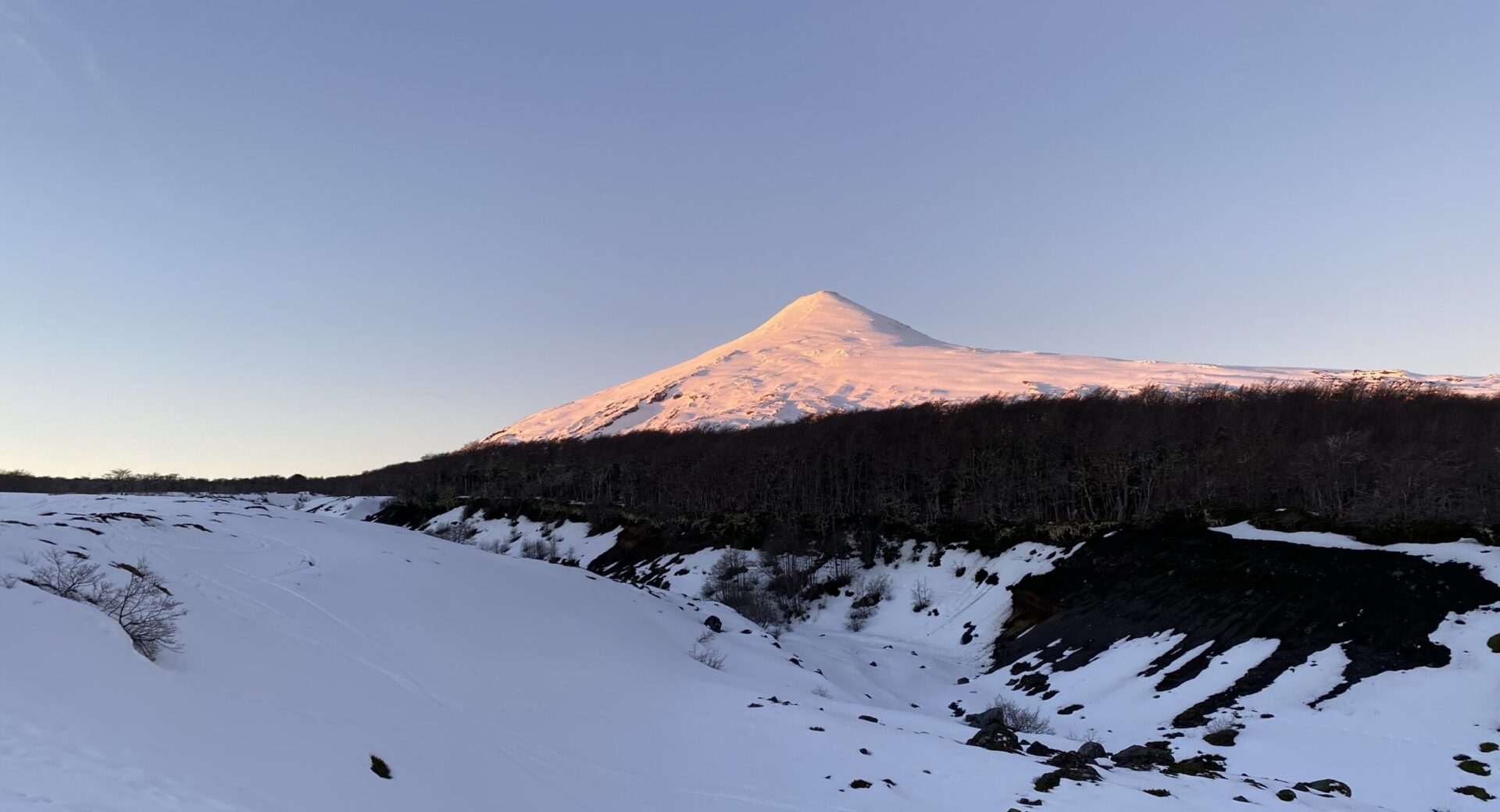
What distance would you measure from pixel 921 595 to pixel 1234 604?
24870 mm

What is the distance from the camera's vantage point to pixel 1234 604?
33.0m

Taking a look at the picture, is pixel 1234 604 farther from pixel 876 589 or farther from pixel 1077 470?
pixel 1077 470

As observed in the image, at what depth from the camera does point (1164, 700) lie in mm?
26516

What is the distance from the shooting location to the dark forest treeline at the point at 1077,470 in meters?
53.5

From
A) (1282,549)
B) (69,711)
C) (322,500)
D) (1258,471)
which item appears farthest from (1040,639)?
(322,500)

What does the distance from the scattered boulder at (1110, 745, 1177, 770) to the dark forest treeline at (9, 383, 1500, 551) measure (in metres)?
23.0

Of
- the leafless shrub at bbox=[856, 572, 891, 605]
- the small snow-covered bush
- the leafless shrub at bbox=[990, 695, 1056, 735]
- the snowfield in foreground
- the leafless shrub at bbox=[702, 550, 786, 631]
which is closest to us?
the snowfield in foreground

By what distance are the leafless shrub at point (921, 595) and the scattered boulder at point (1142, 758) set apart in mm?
34416

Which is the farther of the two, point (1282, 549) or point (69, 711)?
point (1282, 549)

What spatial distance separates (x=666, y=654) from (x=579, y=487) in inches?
3550

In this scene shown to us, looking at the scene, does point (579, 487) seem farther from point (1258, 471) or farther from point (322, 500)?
point (1258, 471)

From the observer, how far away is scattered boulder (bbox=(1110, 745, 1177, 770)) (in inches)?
717

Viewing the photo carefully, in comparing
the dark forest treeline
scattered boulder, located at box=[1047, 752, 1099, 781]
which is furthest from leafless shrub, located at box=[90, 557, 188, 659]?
the dark forest treeline

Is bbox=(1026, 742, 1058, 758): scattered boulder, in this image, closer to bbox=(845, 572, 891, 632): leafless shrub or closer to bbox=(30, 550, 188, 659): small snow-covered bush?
bbox=(30, 550, 188, 659): small snow-covered bush
